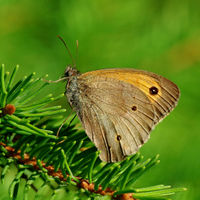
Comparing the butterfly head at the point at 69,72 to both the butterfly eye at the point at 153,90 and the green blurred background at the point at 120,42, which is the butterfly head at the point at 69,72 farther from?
the butterfly eye at the point at 153,90

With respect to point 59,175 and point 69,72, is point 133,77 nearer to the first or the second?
point 69,72

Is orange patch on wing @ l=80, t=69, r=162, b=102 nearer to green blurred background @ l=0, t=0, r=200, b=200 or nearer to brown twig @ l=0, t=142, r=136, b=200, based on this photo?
green blurred background @ l=0, t=0, r=200, b=200

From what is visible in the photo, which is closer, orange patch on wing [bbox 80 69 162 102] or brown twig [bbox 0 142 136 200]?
brown twig [bbox 0 142 136 200]

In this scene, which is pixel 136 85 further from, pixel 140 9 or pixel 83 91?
pixel 140 9

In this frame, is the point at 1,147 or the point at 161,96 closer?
the point at 1,147

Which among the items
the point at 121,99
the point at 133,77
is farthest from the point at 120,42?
the point at 121,99

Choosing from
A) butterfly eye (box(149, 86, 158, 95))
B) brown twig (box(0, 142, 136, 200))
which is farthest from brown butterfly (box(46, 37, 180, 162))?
brown twig (box(0, 142, 136, 200))

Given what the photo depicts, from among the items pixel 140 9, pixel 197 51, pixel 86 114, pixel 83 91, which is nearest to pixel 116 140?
pixel 86 114

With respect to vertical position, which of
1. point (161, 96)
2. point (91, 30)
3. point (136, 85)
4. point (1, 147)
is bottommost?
point (1, 147)

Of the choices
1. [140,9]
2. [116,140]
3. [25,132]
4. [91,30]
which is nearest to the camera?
[25,132]
